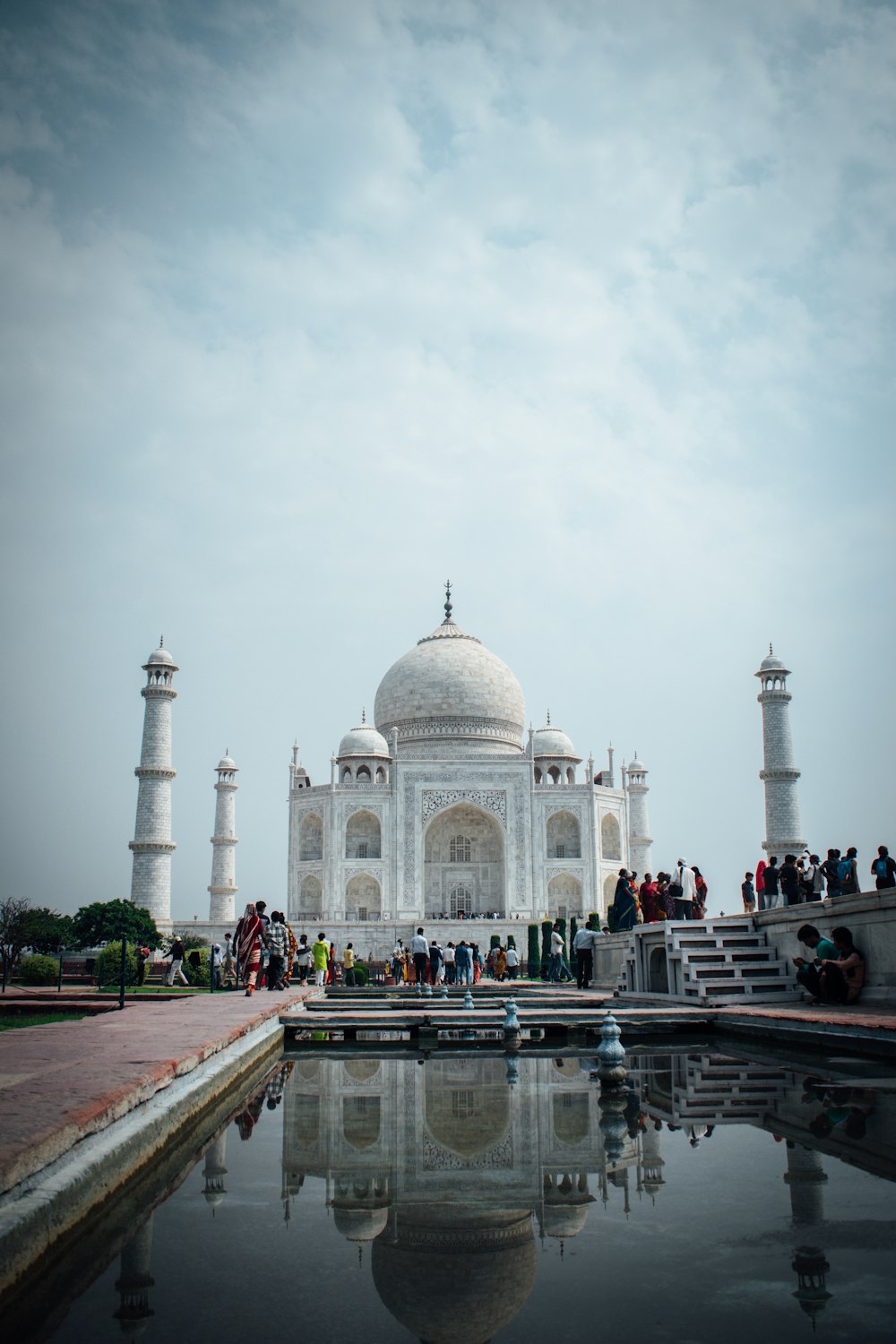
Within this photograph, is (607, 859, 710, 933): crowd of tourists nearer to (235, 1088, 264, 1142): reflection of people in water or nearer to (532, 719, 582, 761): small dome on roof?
(235, 1088, 264, 1142): reflection of people in water

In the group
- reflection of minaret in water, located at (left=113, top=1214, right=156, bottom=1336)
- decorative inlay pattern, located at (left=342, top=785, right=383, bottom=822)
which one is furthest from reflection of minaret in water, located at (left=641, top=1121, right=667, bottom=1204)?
decorative inlay pattern, located at (left=342, top=785, right=383, bottom=822)

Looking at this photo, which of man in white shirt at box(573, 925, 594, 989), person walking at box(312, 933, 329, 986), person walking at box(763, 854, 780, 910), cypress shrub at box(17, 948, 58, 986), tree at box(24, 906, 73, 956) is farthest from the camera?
tree at box(24, 906, 73, 956)

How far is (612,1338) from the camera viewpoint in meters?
1.79

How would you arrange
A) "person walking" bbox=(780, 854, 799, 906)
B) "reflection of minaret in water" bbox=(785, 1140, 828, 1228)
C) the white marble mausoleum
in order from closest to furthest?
"reflection of minaret in water" bbox=(785, 1140, 828, 1228) → "person walking" bbox=(780, 854, 799, 906) → the white marble mausoleum

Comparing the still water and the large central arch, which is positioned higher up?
the large central arch

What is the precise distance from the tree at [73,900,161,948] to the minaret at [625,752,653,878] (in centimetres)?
1582

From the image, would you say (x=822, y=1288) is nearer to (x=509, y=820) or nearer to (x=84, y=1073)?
(x=84, y=1073)

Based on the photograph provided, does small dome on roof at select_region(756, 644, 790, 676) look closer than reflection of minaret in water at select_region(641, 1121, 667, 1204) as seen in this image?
No

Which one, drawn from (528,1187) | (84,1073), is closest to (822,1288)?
(528,1187)

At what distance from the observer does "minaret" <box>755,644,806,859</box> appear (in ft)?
95.5

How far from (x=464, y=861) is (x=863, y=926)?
82.8 feet

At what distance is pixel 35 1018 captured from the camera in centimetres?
888

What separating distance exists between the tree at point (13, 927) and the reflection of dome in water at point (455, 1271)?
17432 millimetres

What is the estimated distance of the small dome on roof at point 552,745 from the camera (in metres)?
34.9
